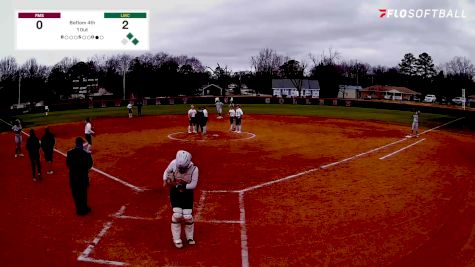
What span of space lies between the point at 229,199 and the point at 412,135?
2018cm

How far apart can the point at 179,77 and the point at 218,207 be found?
89.1 m

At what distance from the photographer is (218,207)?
12.1 meters

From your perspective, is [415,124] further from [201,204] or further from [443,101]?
[443,101]

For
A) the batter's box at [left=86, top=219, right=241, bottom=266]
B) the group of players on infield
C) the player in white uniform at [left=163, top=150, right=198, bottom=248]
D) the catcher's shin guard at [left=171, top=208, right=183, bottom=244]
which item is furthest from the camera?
the group of players on infield

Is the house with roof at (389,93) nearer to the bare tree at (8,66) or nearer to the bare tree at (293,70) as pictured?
the bare tree at (293,70)

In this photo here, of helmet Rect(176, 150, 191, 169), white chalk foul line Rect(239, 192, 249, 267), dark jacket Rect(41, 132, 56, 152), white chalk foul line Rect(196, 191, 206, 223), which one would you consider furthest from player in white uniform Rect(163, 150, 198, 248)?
dark jacket Rect(41, 132, 56, 152)

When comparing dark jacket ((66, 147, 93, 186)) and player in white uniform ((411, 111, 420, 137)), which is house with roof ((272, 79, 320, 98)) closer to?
player in white uniform ((411, 111, 420, 137))

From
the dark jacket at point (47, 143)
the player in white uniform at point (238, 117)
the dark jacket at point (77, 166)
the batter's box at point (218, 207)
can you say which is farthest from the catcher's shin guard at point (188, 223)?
the player in white uniform at point (238, 117)

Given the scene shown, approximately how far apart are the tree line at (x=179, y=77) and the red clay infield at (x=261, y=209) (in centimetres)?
5507

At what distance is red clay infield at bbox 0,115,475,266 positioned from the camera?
28.7 feet

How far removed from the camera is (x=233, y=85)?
147875 millimetres

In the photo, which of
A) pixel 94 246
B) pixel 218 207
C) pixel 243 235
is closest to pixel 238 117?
pixel 218 207

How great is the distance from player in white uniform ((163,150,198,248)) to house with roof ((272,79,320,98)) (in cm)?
9994

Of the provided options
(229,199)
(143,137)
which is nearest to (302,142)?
(143,137)
